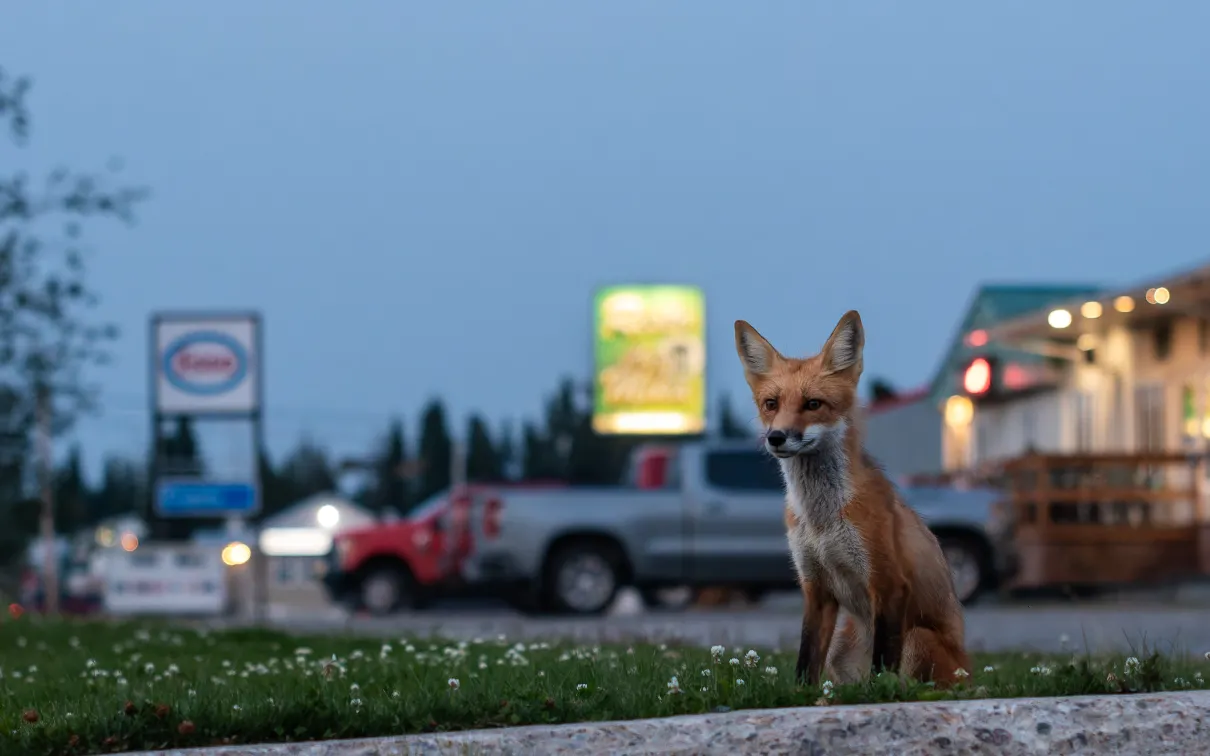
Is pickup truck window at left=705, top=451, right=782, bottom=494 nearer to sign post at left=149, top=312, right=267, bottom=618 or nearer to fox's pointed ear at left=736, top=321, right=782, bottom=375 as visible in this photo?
sign post at left=149, top=312, right=267, bottom=618

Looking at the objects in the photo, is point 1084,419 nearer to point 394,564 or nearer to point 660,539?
point 660,539

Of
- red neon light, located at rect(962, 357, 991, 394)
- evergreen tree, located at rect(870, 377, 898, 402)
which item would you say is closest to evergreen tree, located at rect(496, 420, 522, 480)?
evergreen tree, located at rect(870, 377, 898, 402)

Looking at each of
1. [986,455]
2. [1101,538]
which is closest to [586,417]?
[986,455]

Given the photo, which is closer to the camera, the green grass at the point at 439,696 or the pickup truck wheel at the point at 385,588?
the green grass at the point at 439,696

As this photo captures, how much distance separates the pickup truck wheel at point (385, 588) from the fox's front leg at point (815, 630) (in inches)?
760

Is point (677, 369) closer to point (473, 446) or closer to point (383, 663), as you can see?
point (383, 663)

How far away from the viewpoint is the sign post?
22.9m

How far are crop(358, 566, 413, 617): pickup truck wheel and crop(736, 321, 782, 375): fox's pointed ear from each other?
1953cm

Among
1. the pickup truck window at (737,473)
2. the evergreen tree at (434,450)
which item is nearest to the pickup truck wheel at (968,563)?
the pickup truck window at (737,473)

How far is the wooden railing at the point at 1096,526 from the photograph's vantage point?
83.5 feet

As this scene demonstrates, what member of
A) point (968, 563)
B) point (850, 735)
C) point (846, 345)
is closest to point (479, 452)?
point (968, 563)

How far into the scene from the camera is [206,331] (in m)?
23.1

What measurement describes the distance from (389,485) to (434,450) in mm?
14547

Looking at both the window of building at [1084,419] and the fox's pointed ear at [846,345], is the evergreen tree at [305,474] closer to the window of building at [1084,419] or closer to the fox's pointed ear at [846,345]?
the window of building at [1084,419]
